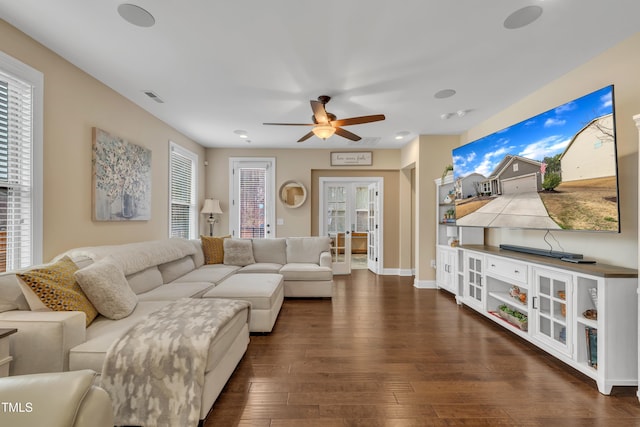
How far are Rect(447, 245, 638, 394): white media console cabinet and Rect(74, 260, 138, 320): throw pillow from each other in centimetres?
336

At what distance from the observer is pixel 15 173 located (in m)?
2.10

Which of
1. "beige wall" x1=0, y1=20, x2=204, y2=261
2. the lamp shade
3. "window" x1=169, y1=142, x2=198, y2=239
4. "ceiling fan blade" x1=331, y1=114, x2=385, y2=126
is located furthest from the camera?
the lamp shade

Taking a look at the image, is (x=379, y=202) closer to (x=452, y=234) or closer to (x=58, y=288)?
(x=452, y=234)

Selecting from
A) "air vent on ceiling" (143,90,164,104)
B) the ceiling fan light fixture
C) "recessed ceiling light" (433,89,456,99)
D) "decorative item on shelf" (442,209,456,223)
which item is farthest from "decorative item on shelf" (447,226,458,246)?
"air vent on ceiling" (143,90,164,104)

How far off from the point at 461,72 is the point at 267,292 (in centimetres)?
293

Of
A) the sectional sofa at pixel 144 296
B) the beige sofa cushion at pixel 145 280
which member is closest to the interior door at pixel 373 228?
the sectional sofa at pixel 144 296

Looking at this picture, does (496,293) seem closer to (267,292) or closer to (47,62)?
(267,292)

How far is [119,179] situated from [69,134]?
27.8 inches

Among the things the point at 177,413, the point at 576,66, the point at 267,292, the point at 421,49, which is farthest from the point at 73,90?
the point at 576,66

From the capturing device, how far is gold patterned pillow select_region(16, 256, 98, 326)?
1.66 meters

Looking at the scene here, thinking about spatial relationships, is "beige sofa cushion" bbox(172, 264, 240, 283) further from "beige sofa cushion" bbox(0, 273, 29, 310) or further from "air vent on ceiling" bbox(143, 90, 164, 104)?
"air vent on ceiling" bbox(143, 90, 164, 104)

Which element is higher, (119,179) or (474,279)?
(119,179)

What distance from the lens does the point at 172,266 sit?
340 centimetres

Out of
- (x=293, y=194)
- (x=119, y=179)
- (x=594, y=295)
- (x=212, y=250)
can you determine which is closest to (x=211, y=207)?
(x=212, y=250)
